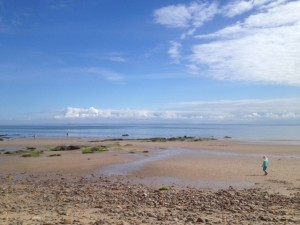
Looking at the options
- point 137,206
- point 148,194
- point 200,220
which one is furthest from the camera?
point 148,194

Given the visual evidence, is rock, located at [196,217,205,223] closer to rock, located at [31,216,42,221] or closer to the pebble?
the pebble

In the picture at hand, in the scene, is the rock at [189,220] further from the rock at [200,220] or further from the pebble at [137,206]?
the rock at [200,220]

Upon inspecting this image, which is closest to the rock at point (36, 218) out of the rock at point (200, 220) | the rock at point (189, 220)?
the rock at point (189, 220)

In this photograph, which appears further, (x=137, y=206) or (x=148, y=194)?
(x=148, y=194)

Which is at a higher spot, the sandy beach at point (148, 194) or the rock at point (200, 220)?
the rock at point (200, 220)

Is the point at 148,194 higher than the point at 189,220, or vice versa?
the point at 189,220

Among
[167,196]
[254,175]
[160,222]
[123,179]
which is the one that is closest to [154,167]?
[123,179]

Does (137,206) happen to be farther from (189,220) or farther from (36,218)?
(36,218)

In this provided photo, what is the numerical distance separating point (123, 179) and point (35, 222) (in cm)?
1204

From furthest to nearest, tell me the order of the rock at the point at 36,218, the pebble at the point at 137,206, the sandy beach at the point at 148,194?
the sandy beach at the point at 148,194
the pebble at the point at 137,206
the rock at the point at 36,218

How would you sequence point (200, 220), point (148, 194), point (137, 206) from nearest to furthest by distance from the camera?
point (200, 220)
point (137, 206)
point (148, 194)

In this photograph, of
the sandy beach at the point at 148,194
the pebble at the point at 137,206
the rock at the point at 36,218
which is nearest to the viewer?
the rock at the point at 36,218

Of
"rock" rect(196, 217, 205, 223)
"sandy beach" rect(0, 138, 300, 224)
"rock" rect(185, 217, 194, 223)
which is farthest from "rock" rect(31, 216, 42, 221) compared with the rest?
"rock" rect(196, 217, 205, 223)

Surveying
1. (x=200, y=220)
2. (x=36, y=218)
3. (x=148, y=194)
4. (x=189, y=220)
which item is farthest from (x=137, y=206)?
(x=36, y=218)
